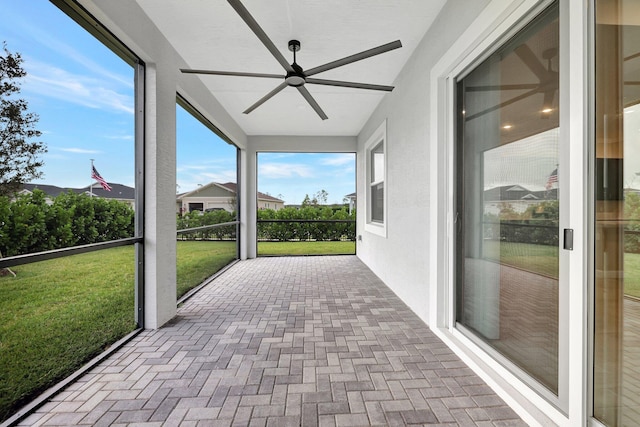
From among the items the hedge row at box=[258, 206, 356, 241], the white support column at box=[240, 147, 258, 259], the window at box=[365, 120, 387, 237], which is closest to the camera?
the window at box=[365, 120, 387, 237]

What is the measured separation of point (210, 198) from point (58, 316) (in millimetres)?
2991

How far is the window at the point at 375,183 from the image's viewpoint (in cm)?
482

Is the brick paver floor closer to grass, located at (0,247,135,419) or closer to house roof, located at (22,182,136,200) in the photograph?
grass, located at (0,247,135,419)

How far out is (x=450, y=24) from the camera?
7.61ft

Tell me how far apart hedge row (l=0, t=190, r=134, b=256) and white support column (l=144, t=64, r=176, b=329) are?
22 centimetres

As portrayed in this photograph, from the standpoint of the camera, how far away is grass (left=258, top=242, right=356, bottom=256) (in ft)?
23.6

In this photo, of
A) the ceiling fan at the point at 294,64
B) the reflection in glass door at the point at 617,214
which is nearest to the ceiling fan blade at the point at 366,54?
the ceiling fan at the point at 294,64

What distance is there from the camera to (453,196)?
244cm

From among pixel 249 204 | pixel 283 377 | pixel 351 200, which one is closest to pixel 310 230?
pixel 351 200

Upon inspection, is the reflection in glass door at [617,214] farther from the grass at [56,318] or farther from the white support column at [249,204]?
the white support column at [249,204]

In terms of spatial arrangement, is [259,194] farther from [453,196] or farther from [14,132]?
[14,132]

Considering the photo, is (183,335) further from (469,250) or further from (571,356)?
(571,356)

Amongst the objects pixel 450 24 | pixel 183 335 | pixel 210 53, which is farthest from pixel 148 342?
pixel 450 24

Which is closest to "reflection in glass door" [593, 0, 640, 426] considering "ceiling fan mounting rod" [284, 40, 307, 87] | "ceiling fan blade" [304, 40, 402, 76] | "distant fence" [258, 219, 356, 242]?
"ceiling fan blade" [304, 40, 402, 76]
